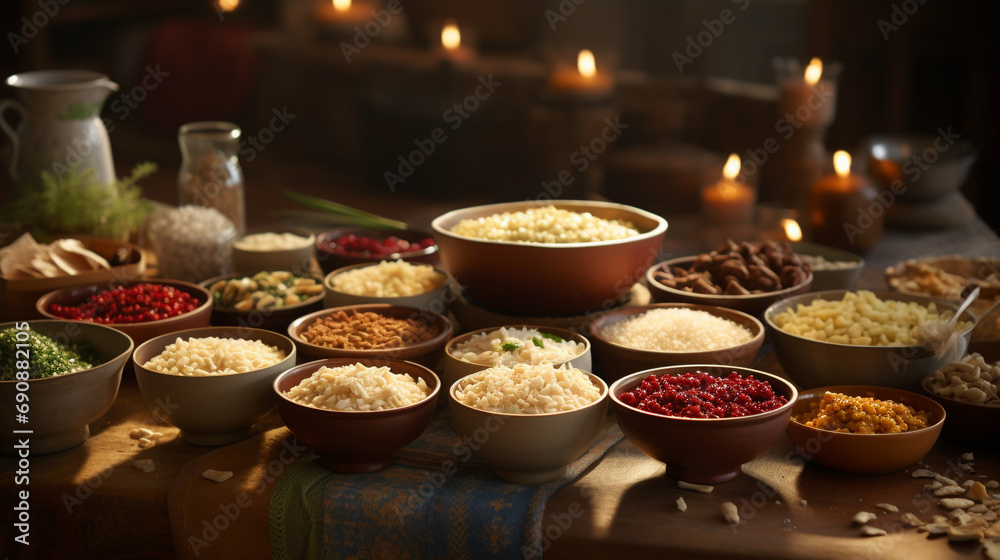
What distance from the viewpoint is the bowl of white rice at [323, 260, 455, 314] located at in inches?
93.2

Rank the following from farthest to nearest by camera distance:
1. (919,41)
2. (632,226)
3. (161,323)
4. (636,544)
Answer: (919,41) < (632,226) < (161,323) < (636,544)

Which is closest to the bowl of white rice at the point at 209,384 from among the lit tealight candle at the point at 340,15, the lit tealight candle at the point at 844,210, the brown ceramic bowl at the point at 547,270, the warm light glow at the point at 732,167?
the brown ceramic bowl at the point at 547,270

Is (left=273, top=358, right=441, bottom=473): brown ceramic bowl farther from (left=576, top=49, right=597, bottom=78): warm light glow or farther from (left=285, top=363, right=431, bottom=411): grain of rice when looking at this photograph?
(left=576, top=49, right=597, bottom=78): warm light glow

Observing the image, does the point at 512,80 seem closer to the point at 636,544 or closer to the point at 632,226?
the point at 632,226

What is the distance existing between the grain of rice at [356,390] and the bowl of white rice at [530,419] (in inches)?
3.8

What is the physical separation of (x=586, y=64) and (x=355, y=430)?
312cm

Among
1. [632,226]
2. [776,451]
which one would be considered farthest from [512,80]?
[776,451]

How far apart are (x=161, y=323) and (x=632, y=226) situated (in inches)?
49.0

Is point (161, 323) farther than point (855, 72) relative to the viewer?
No

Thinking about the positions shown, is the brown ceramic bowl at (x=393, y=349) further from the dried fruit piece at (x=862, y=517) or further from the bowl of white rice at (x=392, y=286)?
the dried fruit piece at (x=862, y=517)

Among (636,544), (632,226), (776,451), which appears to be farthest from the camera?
(632,226)

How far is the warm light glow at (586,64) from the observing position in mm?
4344

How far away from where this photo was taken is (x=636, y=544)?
1.58 m

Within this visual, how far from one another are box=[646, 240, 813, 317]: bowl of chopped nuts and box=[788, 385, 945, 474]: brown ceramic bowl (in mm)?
578
